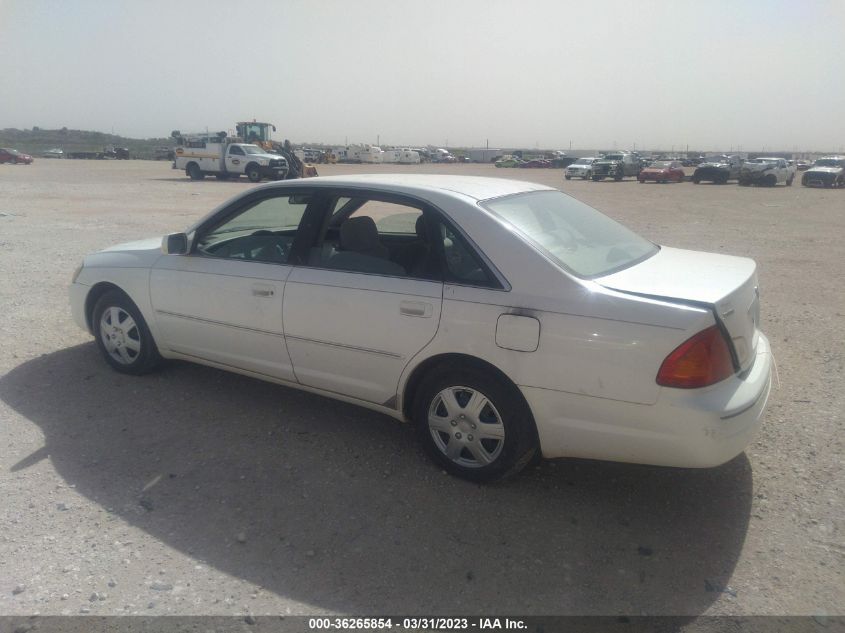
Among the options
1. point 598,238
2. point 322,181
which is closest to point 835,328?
point 598,238

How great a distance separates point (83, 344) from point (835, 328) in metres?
7.02

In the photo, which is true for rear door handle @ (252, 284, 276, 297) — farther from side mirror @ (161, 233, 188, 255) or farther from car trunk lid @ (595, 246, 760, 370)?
car trunk lid @ (595, 246, 760, 370)

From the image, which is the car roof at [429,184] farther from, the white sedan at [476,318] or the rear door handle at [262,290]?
the rear door handle at [262,290]

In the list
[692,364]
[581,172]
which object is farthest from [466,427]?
[581,172]

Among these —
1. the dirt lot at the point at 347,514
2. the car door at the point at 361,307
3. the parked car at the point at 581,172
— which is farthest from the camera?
the parked car at the point at 581,172

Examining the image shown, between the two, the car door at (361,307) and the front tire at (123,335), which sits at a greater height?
the car door at (361,307)

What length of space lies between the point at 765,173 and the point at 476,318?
3945 centimetres

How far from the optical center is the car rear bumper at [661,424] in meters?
2.89

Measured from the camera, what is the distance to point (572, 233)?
12.4ft

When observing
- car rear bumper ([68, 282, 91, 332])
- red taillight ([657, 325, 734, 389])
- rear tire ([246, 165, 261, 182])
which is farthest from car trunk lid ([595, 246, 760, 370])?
rear tire ([246, 165, 261, 182])

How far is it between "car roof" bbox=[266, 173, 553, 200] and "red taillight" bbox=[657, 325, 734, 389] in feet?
4.60

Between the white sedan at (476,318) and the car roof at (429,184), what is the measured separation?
0.02 meters

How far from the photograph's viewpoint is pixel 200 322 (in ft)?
14.5

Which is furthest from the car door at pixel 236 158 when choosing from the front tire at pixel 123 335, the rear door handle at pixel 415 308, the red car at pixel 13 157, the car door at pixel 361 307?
the rear door handle at pixel 415 308
